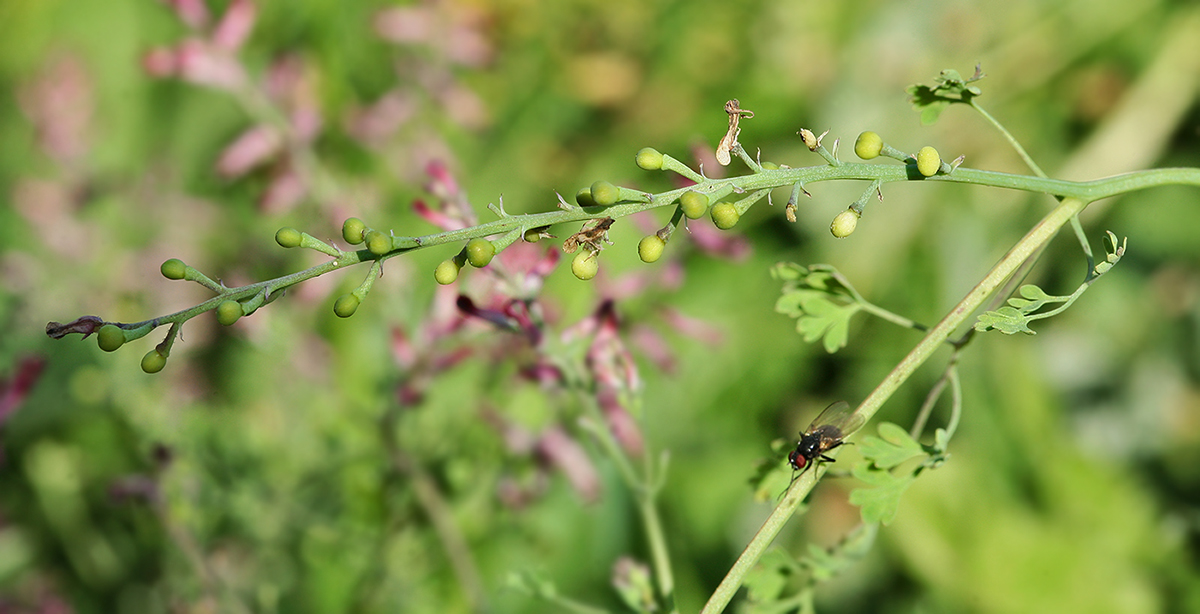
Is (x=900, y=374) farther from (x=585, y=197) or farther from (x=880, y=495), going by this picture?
(x=585, y=197)

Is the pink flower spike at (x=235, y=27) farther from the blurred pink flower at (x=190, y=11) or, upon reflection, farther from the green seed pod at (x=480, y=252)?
the green seed pod at (x=480, y=252)

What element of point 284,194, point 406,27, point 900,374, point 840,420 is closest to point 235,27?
point 284,194

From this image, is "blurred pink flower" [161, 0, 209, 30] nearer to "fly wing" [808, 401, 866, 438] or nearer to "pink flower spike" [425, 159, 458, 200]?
"pink flower spike" [425, 159, 458, 200]

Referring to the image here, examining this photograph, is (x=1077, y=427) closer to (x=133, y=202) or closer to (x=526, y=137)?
(x=526, y=137)

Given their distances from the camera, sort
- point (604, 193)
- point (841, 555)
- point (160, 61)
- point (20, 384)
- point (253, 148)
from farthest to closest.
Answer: point (253, 148)
point (160, 61)
point (20, 384)
point (841, 555)
point (604, 193)

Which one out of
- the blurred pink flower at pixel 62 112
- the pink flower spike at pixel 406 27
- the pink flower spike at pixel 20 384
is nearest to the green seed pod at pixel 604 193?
the pink flower spike at pixel 20 384

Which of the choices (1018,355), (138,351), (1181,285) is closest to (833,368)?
(1018,355)
